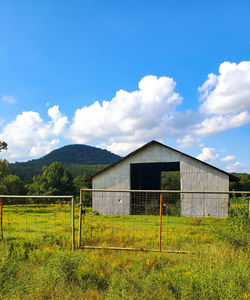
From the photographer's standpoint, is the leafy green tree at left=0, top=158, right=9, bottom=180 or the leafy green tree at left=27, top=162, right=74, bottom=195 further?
the leafy green tree at left=27, top=162, right=74, bottom=195

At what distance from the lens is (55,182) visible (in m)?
54.6

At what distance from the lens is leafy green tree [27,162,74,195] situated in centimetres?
5353

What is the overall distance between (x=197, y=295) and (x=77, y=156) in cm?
17793

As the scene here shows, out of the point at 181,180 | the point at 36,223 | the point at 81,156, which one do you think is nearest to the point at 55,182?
the point at 181,180

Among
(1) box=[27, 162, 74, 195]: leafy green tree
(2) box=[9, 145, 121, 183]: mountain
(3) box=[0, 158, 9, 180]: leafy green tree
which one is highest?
(2) box=[9, 145, 121, 183]: mountain

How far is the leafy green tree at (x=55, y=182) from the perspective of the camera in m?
53.5

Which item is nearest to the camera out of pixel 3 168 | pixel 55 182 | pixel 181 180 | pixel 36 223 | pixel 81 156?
pixel 36 223

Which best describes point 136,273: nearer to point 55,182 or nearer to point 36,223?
point 36,223

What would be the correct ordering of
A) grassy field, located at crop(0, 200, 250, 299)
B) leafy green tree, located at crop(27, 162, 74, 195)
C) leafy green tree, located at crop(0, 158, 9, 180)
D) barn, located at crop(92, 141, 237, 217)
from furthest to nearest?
leafy green tree, located at crop(27, 162, 74, 195), leafy green tree, located at crop(0, 158, 9, 180), barn, located at crop(92, 141, 237, 217), grassy field, located at crop(0, 200, 250, 299)

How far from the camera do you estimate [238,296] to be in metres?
4.43

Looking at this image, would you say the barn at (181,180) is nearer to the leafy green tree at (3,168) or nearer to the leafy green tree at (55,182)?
the leafy green tree at (3,168)

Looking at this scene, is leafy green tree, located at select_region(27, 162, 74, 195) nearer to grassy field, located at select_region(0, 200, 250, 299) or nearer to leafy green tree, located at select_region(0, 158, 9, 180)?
leafy green tree, located at select_region(0, 158, 9, 180)

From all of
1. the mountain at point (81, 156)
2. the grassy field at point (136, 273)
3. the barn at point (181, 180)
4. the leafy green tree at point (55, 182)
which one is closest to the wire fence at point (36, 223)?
the grassy field at point (136, 273)

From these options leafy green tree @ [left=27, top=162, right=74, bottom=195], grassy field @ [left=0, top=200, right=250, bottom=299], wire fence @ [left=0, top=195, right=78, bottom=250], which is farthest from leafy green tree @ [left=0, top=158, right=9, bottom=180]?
grassy field @ [left=0, top=200, right=250, bottom=299]
